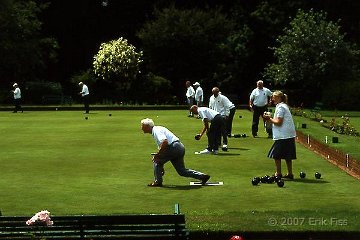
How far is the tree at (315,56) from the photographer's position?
48.8m

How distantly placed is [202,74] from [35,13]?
1282cm

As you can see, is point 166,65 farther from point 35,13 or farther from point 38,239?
point 38,239

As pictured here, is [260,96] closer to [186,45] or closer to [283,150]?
[283,150]

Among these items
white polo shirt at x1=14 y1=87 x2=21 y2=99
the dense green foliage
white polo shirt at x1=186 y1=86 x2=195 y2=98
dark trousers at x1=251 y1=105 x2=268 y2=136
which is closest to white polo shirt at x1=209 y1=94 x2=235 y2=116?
dark trousers at x1=251 y1=105 x2=268 y2=136

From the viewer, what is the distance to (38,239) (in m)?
9.98

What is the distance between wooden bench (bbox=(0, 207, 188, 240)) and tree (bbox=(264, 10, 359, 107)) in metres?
39.2

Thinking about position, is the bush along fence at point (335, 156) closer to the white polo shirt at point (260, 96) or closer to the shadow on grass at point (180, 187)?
the white polo shirt at point (260, 96)

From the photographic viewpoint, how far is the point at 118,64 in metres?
54.5

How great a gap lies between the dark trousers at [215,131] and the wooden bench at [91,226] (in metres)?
10.5

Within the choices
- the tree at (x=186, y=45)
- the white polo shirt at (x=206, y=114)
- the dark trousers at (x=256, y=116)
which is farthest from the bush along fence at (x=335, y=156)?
the tree at (x=186, y=45)

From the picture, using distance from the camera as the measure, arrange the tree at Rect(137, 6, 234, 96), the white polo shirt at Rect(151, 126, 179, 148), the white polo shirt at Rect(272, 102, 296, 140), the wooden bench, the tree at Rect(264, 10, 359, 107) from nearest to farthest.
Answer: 1. the wooden bench
2. the white polo shirt at Rect(151, 126, 179, 148)
3. the white polo shirt at Rect(272, 102, 296, 140)
4. the tree at Rect(264, 10, 359, 107)
5. the tree at Rect(137, 6, 234, 96)

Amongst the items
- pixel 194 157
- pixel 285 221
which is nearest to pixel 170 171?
pixel 194 157

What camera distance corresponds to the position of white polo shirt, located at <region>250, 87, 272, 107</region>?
26375 mm

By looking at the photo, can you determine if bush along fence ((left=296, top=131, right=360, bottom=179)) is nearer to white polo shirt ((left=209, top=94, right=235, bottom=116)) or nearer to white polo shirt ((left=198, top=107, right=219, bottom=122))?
white polo shirt ((left=209, top=94, right=235, bottom=116))
